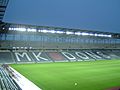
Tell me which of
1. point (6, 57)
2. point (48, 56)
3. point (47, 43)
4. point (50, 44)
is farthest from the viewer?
point (50, 44)

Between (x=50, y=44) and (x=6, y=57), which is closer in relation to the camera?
(x=6, y=57)

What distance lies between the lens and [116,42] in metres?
84.8

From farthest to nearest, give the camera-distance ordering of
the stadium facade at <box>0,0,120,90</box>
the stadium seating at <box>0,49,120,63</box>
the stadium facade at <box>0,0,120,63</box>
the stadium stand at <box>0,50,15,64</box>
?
1. the stadium facade at <box>0,0,120,63</box>
2. the stadium facade at <box>0,0,120,90</box>
3. the stadium seating at <box>0,49,120,63</box>
4. the stadium stand at <box>0,50,15,64</box>

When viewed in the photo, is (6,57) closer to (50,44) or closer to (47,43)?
(47,43)

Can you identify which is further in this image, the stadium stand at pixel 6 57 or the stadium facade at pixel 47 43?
the stadium facade at pixel 47 43

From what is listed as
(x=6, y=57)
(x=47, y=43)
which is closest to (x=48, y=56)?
(x=47, y=43)

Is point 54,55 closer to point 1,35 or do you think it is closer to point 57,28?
point 57,28

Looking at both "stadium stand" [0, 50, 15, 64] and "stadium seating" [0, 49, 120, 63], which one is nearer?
"stadium stand" [0, 50, 15, 64]

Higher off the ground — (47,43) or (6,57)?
(47,43)

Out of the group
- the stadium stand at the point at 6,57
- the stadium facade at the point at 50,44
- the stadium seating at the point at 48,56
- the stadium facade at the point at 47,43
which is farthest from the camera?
the stadium facade at the point at 47,43

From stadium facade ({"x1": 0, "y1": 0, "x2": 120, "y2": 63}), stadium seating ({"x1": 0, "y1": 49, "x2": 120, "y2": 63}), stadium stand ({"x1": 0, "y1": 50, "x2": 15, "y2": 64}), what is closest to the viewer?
stadium stand ({"x1": 0, "y1": 50, "x2": 15, "y2": 64})

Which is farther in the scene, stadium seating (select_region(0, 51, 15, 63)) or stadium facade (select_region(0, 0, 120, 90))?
stadium facade (select_region(0, 0, 120, 90))

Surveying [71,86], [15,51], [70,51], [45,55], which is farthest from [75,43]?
[71,86]

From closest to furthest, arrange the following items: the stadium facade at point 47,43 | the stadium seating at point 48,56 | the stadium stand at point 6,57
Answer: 1. the stadium stand at point 6,57
2. the stadium seating at point 48,56
3. the stadium facade at point 47,43
